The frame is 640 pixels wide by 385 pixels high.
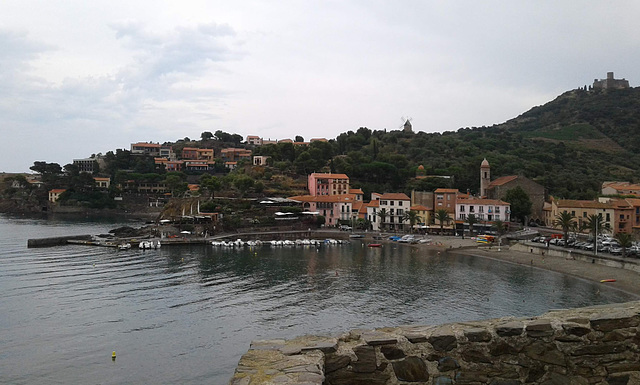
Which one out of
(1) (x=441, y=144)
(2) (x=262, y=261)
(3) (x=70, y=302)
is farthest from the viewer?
(1) (x=441, y=144)

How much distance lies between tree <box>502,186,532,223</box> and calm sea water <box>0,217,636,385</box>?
969 inches

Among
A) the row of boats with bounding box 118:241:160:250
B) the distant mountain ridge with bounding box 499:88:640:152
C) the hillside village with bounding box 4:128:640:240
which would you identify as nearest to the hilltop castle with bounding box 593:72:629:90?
the distant mountain ridge with bounding box 499:88:640:152

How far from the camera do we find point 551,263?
47156 millimetres

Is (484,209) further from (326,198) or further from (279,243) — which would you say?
(279,243)

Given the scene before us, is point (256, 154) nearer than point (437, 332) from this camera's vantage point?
No

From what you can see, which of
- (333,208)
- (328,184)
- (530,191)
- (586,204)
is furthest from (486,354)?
(328,184)

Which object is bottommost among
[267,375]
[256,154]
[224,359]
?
[224,359]

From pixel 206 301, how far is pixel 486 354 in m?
28.4

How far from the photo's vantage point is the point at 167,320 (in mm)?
27891

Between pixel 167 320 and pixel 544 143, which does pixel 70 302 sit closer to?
pixel 167 320

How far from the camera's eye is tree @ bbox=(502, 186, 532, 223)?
72938 millimetres

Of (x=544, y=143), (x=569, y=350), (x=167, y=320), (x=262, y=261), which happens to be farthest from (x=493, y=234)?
(x=544, y=143)

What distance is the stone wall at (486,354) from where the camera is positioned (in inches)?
233

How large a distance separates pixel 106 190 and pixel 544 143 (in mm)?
115995
